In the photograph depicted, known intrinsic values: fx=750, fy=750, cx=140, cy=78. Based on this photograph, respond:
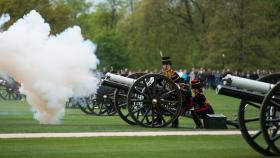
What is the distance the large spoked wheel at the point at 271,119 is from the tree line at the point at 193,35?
47348 mm

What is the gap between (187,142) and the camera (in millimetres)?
15883

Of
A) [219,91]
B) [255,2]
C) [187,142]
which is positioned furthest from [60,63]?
[255,2]

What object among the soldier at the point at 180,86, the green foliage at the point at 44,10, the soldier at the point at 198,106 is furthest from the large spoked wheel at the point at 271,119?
the green foliage at the point at 44,10

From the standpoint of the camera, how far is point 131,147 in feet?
48.5

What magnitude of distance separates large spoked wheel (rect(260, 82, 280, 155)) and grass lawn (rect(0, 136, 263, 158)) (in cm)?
80

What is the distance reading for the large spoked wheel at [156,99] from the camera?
19.7m

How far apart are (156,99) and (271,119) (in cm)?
732

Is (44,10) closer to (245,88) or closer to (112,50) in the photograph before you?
(112,50)

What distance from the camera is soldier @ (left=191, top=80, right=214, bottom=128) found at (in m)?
20.0

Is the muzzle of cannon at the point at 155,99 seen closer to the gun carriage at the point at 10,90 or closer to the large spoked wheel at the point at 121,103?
the large spoked wheel at the point at 121,103

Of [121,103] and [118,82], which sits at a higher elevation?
[118,82]

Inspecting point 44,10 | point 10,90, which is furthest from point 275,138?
point 44,10

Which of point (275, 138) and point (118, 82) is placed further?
point (118, 82)

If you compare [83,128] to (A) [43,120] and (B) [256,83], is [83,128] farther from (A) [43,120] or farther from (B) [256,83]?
(B) [256,83]
